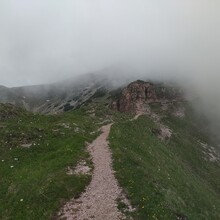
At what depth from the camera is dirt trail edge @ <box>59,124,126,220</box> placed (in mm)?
A: 35250

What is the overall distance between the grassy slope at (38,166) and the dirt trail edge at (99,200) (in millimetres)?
1173

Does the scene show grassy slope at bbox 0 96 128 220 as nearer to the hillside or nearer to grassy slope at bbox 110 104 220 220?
the hillside

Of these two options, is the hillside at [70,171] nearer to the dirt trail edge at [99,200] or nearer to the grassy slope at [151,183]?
the grassy slope at [151,183]

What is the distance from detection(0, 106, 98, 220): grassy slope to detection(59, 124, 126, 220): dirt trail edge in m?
1.17

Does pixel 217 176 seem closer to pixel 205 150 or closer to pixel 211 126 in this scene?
pixel 205 150

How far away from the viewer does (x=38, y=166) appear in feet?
158

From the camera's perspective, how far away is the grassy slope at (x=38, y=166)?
126 ft

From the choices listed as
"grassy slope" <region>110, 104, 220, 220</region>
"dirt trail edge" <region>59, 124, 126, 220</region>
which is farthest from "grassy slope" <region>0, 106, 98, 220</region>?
"grassy slope" <region>110, 104, 220, 220</region>

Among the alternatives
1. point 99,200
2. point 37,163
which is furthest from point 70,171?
point 99,200

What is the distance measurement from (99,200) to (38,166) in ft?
43.2

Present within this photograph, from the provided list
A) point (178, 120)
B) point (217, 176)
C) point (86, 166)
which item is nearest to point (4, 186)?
point (86, 166)

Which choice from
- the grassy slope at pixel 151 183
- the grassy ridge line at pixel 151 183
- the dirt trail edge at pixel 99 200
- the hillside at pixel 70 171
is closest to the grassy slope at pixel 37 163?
the hillside at pixel 70 171

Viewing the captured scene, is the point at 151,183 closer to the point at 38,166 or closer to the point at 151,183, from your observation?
the point at 151,183

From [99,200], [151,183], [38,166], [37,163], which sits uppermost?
[38,166]
